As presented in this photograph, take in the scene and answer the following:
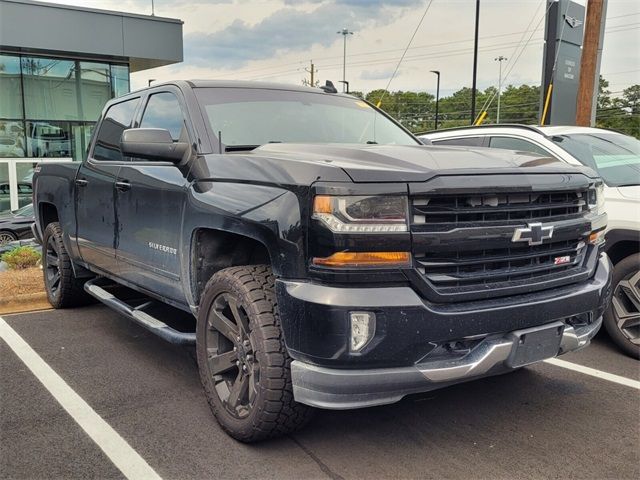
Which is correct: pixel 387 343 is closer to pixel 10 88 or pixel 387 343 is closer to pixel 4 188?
pixel 4 188

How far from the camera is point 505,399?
3.79 metres

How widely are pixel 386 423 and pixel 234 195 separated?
5.13 feet

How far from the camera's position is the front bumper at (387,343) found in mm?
2605

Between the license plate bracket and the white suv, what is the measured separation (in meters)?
1.95

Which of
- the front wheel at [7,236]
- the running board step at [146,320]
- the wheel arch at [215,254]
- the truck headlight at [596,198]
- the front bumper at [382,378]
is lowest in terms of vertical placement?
the front wheel at [7,236]

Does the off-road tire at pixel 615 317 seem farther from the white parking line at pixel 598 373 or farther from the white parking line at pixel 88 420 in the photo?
the white parking line at pixel 88 420

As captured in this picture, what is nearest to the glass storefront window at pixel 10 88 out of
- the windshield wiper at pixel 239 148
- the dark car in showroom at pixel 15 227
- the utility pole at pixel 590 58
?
the dark car in showroom at pixel 15 227

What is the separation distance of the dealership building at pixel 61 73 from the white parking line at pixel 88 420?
1559 centimetres

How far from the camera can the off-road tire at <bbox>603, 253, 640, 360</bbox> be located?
4.59m

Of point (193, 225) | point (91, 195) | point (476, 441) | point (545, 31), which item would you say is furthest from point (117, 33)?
point (476, 441)

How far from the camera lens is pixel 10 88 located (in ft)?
62.7

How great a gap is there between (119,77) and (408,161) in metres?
19.8

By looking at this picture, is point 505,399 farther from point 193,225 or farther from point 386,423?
point 193,225

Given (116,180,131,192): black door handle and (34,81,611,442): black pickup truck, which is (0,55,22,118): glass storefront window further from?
(34,81,611,442): black pickup truck
